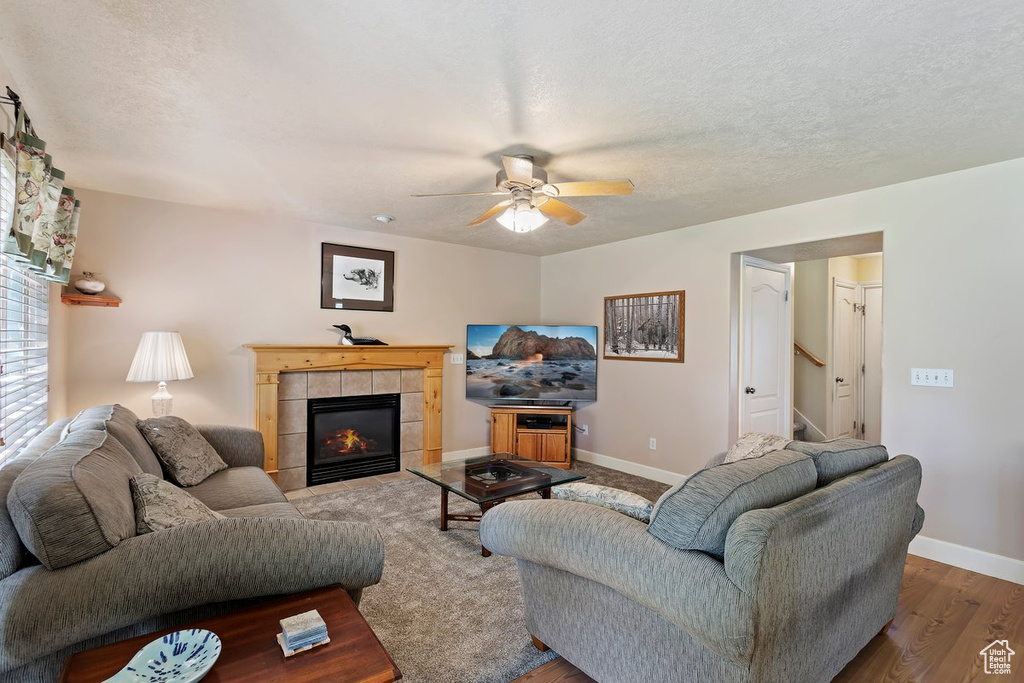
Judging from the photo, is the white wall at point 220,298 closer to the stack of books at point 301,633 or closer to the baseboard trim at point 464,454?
the baseboard trim at point 464,454

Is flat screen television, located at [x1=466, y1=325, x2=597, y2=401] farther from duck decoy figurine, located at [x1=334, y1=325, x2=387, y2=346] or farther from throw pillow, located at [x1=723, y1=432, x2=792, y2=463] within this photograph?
throw pillow, located at [x1=723, y1=432, x2=792, y2=463]

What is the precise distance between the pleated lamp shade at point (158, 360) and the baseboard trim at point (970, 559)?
16.6 feet

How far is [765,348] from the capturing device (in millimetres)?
4371

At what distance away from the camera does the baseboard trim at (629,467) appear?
4.51m

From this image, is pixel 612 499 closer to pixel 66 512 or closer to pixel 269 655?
pixel 269 655

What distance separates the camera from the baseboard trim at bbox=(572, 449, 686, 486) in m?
4.51

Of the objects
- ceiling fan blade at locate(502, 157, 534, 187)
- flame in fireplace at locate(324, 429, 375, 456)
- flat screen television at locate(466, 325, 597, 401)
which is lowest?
flame in fireplace at locate(324, 429, 375, 456)

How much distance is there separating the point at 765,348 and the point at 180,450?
15.0 ft

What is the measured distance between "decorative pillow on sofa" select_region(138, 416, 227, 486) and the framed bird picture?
5.98ft

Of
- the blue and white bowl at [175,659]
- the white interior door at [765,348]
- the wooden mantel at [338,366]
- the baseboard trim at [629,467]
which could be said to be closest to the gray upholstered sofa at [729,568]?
the blue and white bowl at [175,659]

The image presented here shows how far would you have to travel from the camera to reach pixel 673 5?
149 centimetres

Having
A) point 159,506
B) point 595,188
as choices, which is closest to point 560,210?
point 595,188

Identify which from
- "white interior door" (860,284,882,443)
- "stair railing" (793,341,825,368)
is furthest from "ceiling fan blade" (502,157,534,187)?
"white interior door" (860,284,882,443)

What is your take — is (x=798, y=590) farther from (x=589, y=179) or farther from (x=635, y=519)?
(x=589, y=179)
